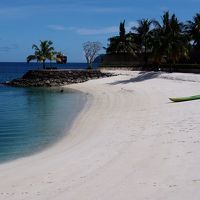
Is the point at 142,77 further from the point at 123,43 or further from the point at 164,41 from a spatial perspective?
the point at 123,43

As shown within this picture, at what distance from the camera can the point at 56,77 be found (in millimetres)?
62188

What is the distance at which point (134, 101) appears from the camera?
31.2m

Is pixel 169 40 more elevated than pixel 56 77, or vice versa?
pixel 169 40

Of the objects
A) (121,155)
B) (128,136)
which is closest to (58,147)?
(128,136)

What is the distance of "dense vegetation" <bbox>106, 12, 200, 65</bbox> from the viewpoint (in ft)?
164

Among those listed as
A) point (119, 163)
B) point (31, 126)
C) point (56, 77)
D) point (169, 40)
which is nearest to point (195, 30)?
point (169, 40)

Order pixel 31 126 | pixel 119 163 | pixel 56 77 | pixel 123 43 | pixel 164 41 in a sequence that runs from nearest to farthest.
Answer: pixel 119 163, pixel 31 126, pixel 164 41, pixel 56 77, pixel 123 43

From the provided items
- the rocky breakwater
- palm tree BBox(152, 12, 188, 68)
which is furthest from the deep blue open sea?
the rocky breakwater

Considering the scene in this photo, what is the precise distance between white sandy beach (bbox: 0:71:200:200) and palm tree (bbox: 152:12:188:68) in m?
27.0

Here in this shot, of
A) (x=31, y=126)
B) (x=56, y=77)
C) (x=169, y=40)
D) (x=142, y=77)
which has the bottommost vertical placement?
(x=31, y=126)

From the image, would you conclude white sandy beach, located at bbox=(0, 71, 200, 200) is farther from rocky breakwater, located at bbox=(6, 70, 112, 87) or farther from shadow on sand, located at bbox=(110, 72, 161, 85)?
rocky breakwater, located at bbox=(6, 70, 112, 87)

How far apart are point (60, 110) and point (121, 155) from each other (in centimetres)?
1669

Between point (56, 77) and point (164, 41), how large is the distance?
60.5ft

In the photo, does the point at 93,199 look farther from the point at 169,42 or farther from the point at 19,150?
the point at 169,42
